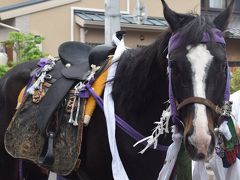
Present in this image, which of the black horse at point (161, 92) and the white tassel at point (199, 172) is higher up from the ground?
the black horse at point (161, 92)

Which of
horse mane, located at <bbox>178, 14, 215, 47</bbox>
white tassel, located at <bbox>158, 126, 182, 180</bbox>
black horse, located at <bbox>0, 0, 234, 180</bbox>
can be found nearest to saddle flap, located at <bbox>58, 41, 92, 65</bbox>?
black horse, located at <bbox>0, 0, 234, 180</bbox>

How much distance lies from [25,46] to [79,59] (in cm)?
642

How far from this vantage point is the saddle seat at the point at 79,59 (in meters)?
3.76

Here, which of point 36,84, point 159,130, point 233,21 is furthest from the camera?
point 233,21

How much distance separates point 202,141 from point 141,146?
2.59 ft

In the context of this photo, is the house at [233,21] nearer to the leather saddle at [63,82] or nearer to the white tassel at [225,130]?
the leather saddle at [63,82]

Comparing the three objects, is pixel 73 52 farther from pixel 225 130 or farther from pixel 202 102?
pixel 202 102

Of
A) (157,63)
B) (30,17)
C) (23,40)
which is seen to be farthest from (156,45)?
(30,17)

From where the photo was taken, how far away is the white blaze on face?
2.58 meters

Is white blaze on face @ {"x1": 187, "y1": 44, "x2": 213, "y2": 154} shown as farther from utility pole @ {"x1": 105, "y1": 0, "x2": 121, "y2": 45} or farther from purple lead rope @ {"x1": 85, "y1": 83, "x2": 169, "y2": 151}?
utility pole @ {"x1": 105, "y1": 0, "x2": 121, "y2": 45}

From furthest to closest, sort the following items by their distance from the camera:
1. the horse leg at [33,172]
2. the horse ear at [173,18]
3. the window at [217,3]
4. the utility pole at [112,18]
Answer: the window at [217,3] < the utility pole at [112,18] < the horse leg at [33,172] < the horse ear at [173,18]

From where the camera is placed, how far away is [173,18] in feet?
9.64

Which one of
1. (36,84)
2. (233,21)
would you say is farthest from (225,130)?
(233,21)

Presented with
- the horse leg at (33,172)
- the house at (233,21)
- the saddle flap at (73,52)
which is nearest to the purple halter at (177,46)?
the saddle flap at (73,52)
